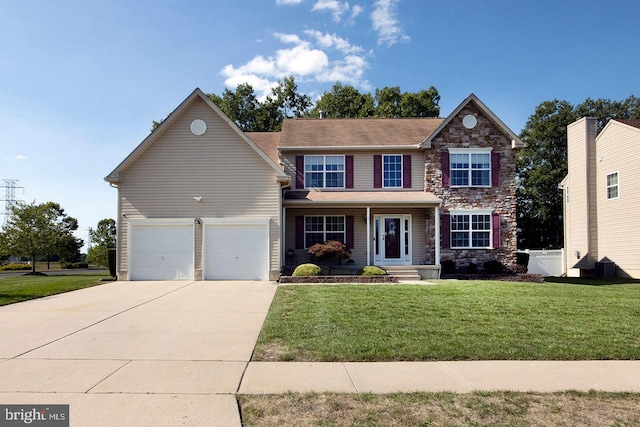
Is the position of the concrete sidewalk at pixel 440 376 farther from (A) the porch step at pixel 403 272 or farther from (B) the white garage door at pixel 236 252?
(A) the porch step at pixel 403 272

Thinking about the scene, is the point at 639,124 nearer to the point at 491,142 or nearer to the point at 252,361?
the point at 491,142

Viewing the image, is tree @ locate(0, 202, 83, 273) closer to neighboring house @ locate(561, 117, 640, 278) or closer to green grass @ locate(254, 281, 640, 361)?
green grass @ locate(254, 281, 640, 361)

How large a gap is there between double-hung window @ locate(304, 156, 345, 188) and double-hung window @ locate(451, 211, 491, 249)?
17.4 feet

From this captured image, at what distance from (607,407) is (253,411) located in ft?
12.2

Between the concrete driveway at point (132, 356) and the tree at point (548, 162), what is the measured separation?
30.8m

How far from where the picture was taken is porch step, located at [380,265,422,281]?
659 inches

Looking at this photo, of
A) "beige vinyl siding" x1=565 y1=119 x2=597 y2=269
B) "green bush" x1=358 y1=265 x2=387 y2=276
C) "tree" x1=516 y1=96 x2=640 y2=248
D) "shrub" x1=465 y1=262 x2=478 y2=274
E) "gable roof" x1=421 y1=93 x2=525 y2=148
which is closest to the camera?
"green bush" x1=358 y1=265 x2=387 y2=276

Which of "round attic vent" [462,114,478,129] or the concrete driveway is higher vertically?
"round attic vent" [462,114,478,129]

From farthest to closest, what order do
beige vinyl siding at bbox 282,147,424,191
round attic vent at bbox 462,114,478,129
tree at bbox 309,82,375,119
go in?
tree at bbox 309,82,375,119, beige vinyl siding at bbox 282,147,424,191, round attic vent at bbox 462,114,478,129

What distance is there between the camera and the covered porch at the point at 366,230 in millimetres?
18375

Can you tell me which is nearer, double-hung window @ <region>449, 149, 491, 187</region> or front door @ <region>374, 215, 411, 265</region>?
front door @ <region>374, 215, 411, 265</region>

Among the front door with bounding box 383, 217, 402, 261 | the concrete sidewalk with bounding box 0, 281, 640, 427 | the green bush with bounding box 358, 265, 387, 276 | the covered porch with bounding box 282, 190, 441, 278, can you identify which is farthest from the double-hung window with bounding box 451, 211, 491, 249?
the concrete sidewalk with bounding box 0, 281, 640, 427

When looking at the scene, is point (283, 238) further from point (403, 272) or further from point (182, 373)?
point (182, 373)

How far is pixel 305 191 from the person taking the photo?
62.0ft
